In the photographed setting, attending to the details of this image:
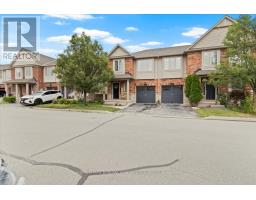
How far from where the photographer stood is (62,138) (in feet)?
25.6

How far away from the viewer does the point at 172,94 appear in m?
24.0

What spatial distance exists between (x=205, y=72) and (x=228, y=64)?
149 inches

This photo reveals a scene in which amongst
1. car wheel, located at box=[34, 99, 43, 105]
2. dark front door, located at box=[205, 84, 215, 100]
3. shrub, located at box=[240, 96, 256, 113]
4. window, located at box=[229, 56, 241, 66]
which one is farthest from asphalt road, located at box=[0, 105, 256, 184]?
car wheel, located at box=[34, 99, 43, 105]

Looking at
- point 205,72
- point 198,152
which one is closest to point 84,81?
point 205,72

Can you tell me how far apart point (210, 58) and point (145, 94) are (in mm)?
8271

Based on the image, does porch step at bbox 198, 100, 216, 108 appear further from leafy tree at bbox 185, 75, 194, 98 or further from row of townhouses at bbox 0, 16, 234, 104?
leafy tree at bbox 185, 75, 194, 98

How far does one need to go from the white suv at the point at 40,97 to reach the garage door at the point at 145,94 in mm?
11068

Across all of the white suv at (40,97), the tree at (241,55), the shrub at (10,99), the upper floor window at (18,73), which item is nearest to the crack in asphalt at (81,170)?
the tree at (241,55)

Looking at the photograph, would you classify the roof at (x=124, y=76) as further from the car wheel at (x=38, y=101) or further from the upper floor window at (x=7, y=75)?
the upper floor window at (x=7, y=75)

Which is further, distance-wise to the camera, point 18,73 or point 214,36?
point 18,73

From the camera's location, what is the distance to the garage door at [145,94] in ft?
81.8

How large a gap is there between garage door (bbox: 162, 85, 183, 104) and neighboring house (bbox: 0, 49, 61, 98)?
Result: 54.3ft

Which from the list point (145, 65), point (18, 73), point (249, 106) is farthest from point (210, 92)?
point (18, 73)

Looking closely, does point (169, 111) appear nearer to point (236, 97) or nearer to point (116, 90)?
point (236, 97)
